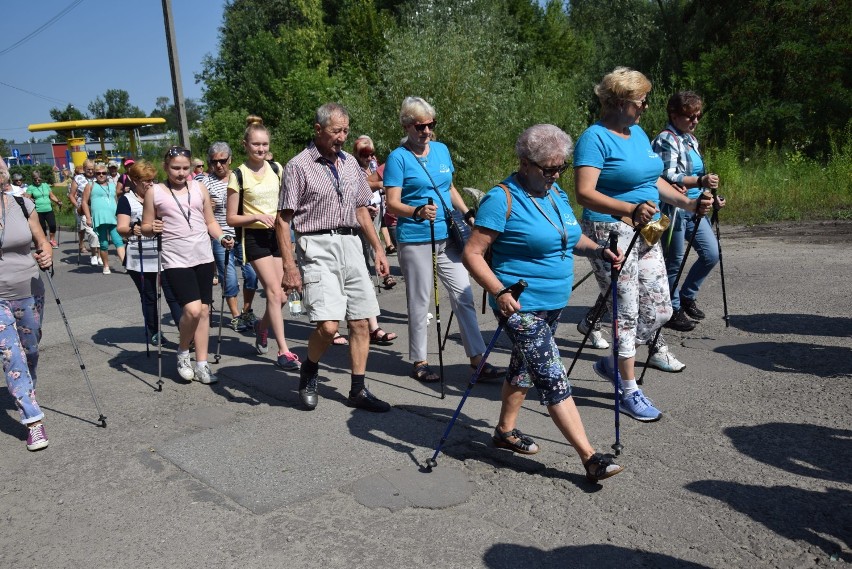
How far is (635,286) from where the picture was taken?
16.0ft

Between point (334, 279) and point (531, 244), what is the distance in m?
1.63

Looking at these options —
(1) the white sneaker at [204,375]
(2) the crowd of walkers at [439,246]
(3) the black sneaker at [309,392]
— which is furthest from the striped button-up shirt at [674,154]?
(1) the white sneaker at [204,375]

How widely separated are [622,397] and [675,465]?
826 mm

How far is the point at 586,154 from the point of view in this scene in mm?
→ 4664

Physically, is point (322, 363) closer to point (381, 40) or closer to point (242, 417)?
point (242, 417)

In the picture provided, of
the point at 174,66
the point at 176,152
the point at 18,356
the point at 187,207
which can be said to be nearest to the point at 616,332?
the point at 187,207

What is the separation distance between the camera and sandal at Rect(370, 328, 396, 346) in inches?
286

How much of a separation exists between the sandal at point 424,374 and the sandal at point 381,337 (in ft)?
4.08

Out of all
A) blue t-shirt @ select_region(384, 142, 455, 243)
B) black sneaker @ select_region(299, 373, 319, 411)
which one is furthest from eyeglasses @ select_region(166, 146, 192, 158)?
black sneaker @ select_region(299, 373, 319, 411)

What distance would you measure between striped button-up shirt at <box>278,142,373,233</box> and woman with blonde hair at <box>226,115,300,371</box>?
141cm

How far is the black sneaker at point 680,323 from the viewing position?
271 inches

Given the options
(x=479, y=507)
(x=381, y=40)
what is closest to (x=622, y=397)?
(x=479, y=507)

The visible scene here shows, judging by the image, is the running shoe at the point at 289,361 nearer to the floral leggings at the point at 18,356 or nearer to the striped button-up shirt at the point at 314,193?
the striped button-up shirt at the point at 314,193

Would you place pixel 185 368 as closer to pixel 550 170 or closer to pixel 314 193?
pixel 314 193
